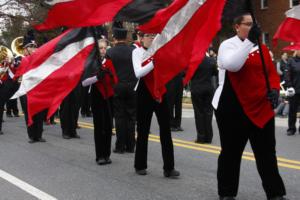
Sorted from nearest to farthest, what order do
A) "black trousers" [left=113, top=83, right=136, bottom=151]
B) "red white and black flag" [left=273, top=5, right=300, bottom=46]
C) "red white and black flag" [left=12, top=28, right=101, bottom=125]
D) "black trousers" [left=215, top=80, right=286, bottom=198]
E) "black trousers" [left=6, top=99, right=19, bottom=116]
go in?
"black trousers" [left=215, top=80, right=286, bottom=198] < "red white and black flag" [left=273, top=5, right=300, bottom=46] < "red white and black flag" [left=12, top=28, right=101, bottom=125] < "black trousers" [left=113, top=83, right=136, bottom=151] < "black trousers" [left=6, top=99, right=19, bottom=116]

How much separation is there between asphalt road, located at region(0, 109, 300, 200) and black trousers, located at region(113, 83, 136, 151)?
0.35 meters

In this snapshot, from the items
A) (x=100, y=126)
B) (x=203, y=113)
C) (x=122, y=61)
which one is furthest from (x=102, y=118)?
(x=203, y=113)

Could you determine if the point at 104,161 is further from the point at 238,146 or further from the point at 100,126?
the point at 238,146

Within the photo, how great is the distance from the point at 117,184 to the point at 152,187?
0.50 m

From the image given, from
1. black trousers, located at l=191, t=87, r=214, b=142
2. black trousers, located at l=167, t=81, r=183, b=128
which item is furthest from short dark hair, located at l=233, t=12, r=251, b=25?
black trousers, located at l=167, t=81, r=183, b=128

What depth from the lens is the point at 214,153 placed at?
31.2ft

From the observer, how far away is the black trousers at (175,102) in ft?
42.5

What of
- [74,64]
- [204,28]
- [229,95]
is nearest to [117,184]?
[74,64]

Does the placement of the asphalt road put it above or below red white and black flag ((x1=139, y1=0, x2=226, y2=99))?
below

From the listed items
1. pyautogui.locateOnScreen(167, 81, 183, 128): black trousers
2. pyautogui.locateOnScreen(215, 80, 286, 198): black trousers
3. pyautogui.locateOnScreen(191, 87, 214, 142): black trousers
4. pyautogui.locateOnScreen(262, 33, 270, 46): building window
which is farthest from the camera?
pyautogui.locateOnScreen(262, 33, 270, 46): building window

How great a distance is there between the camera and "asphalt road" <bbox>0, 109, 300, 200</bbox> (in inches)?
262

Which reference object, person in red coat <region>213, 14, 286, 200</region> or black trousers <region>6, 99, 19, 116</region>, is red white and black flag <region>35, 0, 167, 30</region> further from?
black trousers <region>6, 99, 19, 116</region>

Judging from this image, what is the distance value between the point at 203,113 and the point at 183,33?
5721 mm

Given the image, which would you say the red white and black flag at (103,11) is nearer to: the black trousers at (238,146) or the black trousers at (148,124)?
the black trousers at (238,146)
